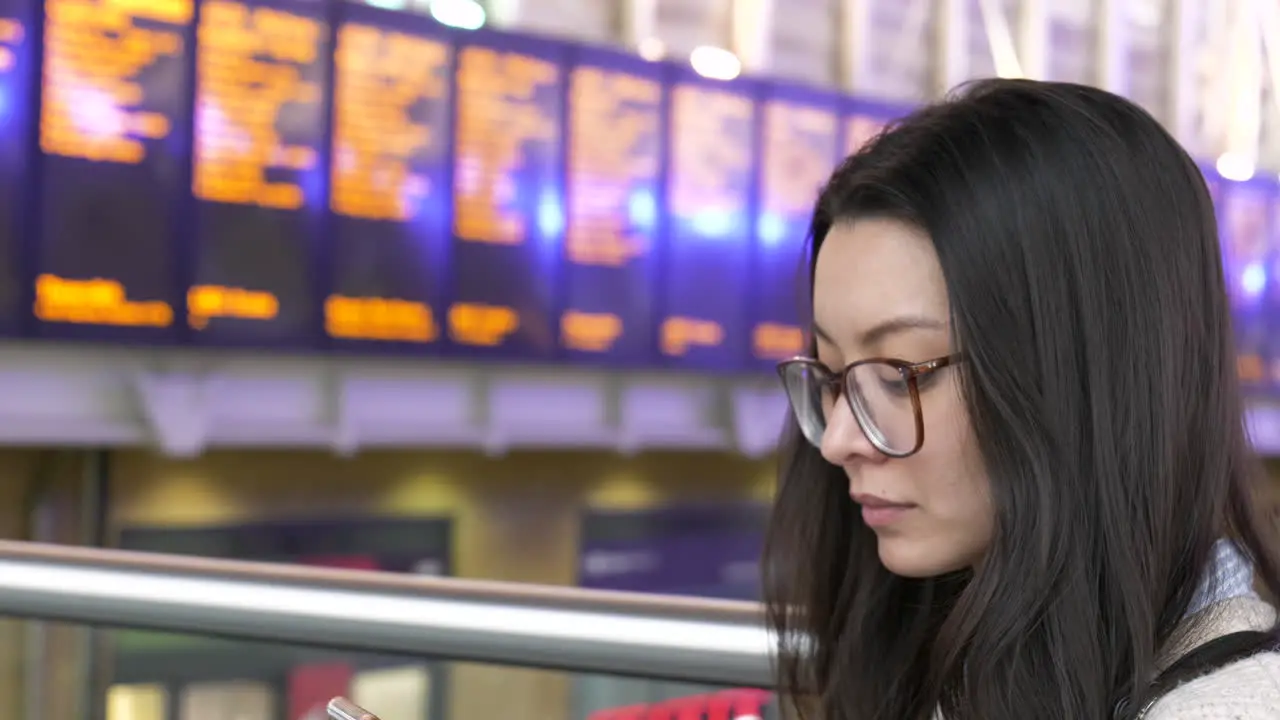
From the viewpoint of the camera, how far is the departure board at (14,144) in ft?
20.6

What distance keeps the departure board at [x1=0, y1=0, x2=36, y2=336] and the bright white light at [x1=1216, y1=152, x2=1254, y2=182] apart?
1176 cm

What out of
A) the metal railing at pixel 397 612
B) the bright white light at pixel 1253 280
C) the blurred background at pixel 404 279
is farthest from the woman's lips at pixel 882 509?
the bright white light at pixel 1253 280

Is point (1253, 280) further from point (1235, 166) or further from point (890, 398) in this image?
point (890, 398)

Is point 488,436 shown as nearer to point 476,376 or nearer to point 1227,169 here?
point 476,376

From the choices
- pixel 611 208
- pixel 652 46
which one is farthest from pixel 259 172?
pixel 652 46

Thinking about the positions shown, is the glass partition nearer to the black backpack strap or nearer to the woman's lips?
the woman's lips

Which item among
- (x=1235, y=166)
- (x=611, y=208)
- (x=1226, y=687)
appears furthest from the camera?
(x=1235, y=166)

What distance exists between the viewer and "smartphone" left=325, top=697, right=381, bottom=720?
906 mm

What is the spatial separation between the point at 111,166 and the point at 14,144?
1.50 feet

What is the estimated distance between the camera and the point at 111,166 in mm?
6617

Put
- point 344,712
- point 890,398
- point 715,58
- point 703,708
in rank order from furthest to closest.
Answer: point 715,58 < point 703,708 < point 890,398 < point 344,712

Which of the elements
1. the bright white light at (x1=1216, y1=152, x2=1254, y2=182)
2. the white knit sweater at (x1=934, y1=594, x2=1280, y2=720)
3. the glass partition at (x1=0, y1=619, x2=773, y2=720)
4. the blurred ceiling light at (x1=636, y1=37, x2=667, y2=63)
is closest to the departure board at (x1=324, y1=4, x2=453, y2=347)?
the blurred ceiling light at (x1=636, y1=37, x2=667, y2=63)

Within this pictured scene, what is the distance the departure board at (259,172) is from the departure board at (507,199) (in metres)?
0.96

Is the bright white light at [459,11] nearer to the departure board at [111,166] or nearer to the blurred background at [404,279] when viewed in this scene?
the blurred background at [404,279]
